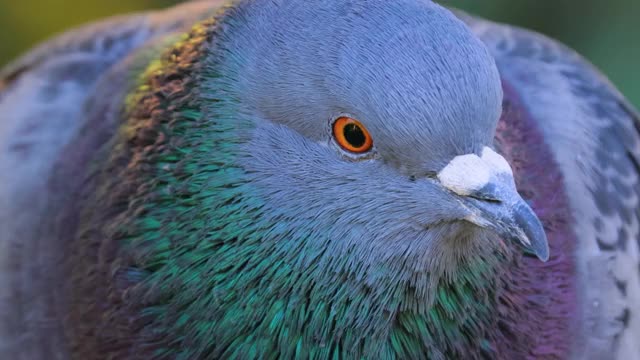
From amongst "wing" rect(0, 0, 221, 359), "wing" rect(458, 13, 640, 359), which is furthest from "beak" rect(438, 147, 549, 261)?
"wing" rect(0, 0, 221, 359)

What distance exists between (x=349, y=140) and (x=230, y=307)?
2.01 ft

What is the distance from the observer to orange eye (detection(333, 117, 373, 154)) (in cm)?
284

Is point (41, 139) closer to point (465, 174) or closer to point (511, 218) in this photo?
point (465, 174)

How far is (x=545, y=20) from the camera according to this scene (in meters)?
6.20

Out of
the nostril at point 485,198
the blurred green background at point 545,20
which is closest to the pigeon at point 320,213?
the nostril at point 485,198

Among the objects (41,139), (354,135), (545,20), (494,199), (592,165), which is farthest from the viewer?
(545,20)

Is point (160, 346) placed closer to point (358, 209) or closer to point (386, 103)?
point (358, 209)

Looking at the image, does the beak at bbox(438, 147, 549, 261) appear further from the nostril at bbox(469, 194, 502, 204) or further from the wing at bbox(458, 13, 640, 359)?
the wing at bbox(458, 13, 640, 359)

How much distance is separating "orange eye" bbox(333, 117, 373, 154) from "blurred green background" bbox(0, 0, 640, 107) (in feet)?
9.69

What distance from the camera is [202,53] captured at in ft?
10.4

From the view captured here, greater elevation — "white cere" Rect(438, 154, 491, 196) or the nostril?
"white cere" Rect(438, 154, 491, 196)

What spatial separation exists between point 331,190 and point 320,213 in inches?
2.9

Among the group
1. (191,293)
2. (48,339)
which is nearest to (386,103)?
(191,293)

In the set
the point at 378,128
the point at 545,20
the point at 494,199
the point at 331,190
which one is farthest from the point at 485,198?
the point at 545,20
